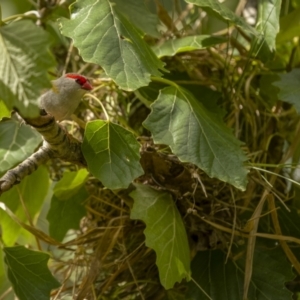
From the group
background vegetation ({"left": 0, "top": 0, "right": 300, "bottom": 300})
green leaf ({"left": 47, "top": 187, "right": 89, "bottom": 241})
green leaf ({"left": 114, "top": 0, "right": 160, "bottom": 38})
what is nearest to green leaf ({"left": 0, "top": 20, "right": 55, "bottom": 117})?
background vegetation ({"left": 0, "top": 0, "right": 300, "bottom": 300})

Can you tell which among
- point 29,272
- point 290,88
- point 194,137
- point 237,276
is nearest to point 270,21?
point 290,88

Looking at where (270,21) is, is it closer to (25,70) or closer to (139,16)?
(139,16)

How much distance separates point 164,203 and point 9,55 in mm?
340

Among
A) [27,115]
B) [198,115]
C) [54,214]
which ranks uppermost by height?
[27,115]

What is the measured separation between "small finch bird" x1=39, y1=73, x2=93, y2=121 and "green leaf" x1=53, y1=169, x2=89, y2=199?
105mm

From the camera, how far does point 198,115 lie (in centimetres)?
71

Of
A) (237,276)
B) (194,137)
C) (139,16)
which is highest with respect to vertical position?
(139,16)

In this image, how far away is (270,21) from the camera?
0.79 meters

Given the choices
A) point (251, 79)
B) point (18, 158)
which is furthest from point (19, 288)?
point (251, 79)

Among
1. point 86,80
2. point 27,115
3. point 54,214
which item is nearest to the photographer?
point 27,115

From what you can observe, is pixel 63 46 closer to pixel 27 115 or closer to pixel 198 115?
pixel 198 115

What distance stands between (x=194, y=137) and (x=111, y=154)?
0.10 m

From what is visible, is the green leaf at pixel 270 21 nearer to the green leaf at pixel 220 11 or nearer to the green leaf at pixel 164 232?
the green leaf at pixel 220 11

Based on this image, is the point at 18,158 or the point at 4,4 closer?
the point at 18,158
